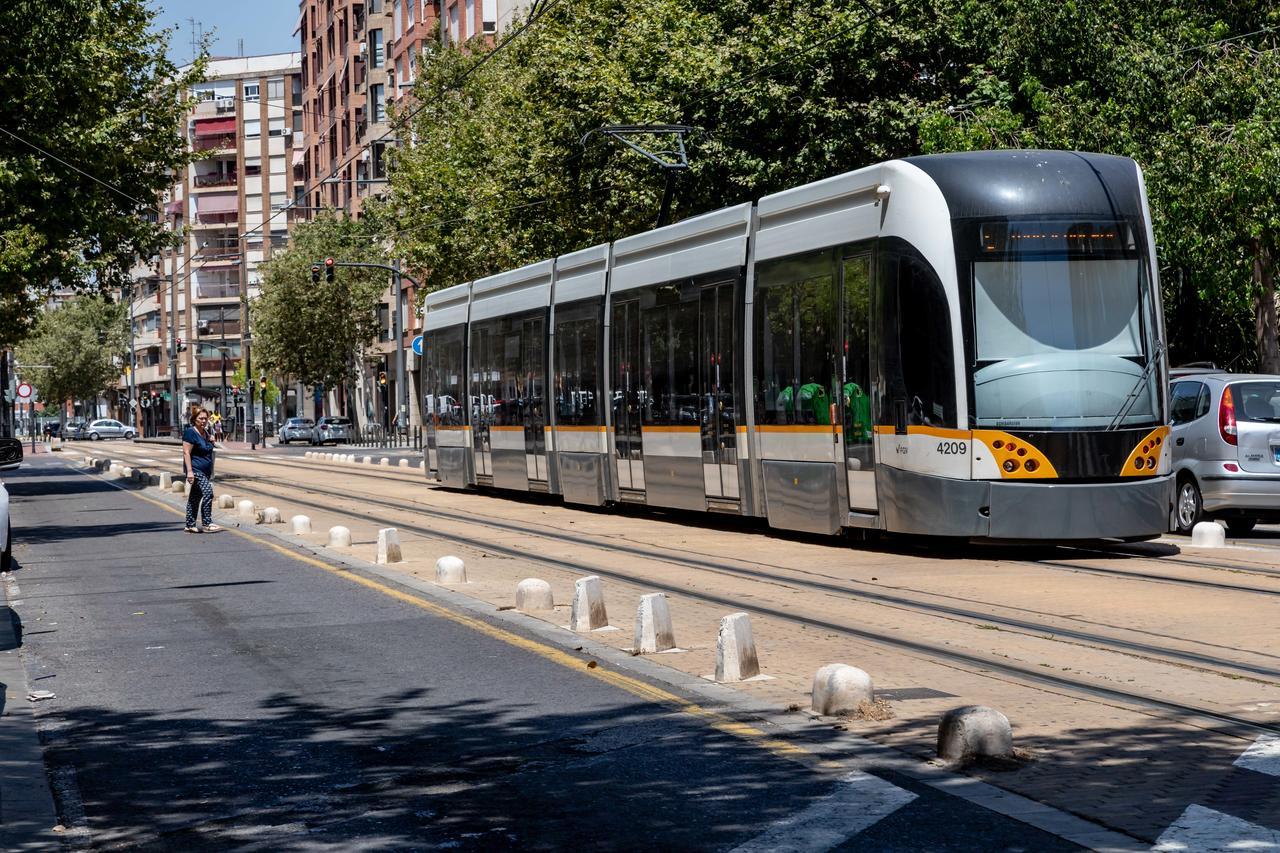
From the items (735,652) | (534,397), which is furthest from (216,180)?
(735,652)

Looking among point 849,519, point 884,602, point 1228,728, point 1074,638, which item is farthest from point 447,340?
point 1228,728

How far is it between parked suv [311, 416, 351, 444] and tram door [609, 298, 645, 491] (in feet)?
187

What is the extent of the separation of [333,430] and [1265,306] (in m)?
55.9

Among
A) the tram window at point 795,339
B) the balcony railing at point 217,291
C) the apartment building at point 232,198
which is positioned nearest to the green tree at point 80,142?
the tram window at point 795,339

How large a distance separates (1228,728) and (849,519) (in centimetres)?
929

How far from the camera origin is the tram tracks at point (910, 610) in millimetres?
8453

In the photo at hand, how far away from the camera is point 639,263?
2186 cm

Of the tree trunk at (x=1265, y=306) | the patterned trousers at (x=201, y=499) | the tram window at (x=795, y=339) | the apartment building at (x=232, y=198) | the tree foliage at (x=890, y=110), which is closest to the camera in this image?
the tram window at (x=795, y=339)

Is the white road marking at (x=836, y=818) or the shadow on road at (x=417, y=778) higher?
the white road marking at (x=836, y=818)

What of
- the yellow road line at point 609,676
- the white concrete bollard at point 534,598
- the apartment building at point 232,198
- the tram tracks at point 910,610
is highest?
the apartment building at point 232,198

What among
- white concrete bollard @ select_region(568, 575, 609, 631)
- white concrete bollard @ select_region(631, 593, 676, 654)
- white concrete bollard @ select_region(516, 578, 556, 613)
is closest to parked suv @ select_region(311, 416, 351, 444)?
white concrete bollard @ select_region(516, 578, 556, 613)

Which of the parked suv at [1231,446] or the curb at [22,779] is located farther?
the parked suv at [1231,446]

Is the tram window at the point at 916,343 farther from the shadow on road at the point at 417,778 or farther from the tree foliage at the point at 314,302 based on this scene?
the tree foliage at the point at 314,302

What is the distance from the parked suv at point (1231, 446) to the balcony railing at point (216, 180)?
10502 cm
